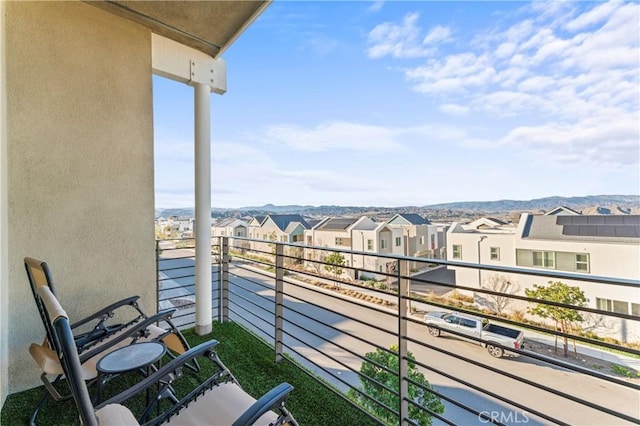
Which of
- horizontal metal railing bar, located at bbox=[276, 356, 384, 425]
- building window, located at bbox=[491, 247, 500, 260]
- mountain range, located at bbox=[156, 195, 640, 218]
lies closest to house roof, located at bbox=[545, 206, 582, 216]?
mountain range, located at bbox=[156, 195, 640, 218]

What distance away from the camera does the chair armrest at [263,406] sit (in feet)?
3.21

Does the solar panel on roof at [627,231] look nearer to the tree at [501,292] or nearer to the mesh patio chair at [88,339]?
the tree at [501,292]

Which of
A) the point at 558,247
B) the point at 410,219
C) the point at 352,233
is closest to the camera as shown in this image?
the point at 558,247

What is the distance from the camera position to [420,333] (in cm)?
963

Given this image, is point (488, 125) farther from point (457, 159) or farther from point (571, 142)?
point (571, 142)

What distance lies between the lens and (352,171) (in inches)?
625

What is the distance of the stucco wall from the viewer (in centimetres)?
206

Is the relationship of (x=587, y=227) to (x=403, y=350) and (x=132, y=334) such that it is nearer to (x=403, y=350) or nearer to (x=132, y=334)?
(x=403, y=350)

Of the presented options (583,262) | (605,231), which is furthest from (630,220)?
(583,262)

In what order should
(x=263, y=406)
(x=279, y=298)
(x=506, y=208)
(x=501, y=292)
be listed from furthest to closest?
(x=506, y=208) → (x=279, y=298) → (x=501, y=292) → (x=263, y=406)

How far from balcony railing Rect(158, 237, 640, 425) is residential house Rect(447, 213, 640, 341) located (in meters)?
0.25

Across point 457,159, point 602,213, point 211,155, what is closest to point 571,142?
point 457,159

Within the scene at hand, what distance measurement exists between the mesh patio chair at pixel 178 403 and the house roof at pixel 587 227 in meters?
3.86

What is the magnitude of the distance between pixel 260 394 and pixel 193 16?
118 inches
